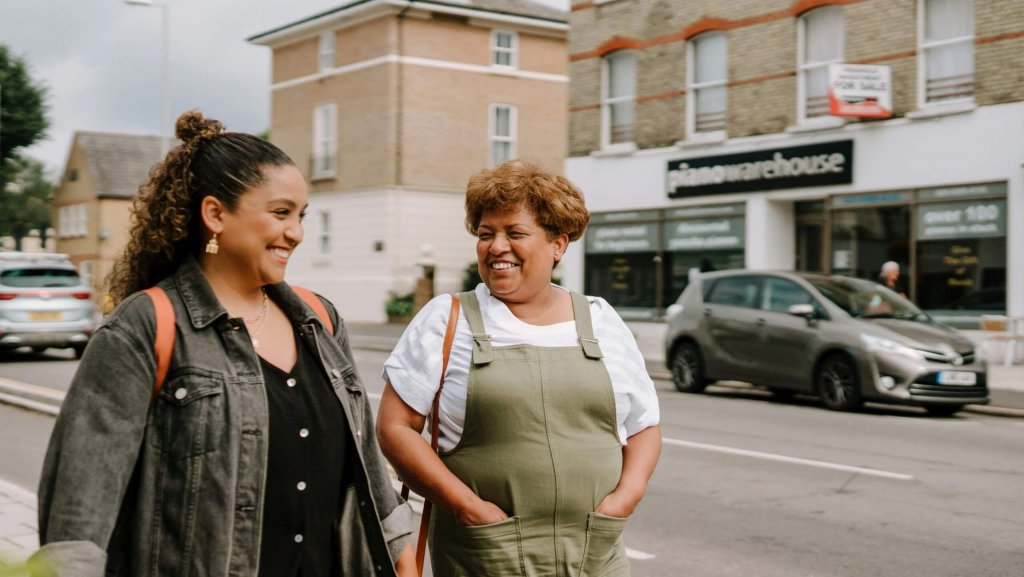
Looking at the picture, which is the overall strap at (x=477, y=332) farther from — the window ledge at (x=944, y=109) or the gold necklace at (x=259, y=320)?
the window ledge at (x=944, y=109)

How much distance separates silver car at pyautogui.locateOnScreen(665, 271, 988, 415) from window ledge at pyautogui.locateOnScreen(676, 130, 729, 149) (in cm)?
807

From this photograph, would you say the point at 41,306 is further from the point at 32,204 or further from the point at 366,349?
the point at 32,204

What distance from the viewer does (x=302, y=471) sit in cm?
252

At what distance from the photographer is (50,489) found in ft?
7.54

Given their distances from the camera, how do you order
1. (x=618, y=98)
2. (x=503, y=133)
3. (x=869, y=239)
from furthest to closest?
(x=503, y=133), (x=618, y=98), (x=869, y=239)

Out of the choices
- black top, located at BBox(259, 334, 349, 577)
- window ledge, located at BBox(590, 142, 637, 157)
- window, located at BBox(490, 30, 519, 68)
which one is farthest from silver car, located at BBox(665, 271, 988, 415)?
window, located at BBox(490, 30, 519, 68)

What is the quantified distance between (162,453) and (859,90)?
62.3 ft

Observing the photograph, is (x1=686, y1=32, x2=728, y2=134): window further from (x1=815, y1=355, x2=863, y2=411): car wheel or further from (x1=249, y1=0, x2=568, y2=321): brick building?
(x1=249, y1=0, x2=568, y2=321): brick building

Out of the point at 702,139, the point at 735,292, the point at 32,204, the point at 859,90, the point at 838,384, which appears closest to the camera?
the point at 838,384

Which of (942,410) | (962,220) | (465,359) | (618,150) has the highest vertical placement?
(618,150)

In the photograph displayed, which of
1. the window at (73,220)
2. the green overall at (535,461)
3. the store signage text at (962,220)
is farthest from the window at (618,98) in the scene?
the window at (73,220)

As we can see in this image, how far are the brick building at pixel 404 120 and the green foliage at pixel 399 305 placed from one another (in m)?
0.29

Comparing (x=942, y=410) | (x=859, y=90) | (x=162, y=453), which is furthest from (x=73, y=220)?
(x=162, y=453)

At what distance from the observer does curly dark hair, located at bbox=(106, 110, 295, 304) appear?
2.57 meters
